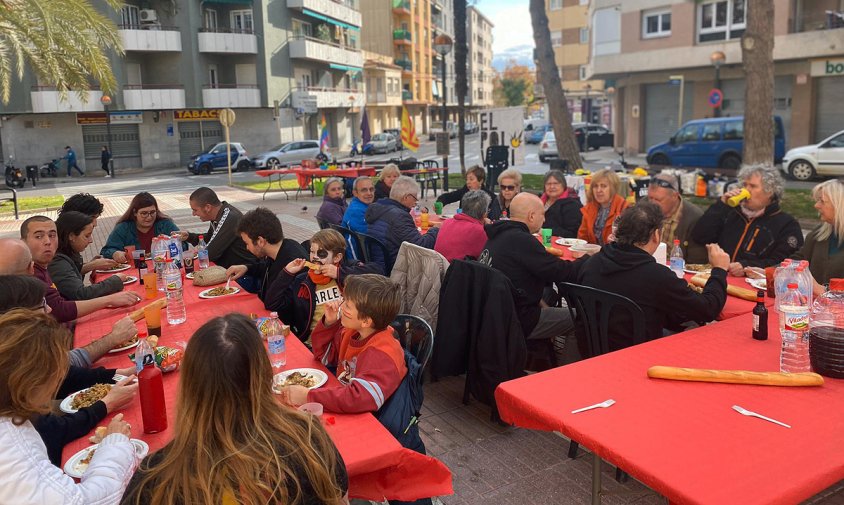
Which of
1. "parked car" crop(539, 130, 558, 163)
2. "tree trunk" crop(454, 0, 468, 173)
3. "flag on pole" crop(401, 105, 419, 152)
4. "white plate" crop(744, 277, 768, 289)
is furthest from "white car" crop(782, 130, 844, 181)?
"white plate" crop(744, 277, 768, 289)

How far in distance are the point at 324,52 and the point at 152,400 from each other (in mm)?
43274

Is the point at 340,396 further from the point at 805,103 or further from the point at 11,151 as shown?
the point at 11,151

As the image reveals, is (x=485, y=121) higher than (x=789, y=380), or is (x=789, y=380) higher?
(x=485, y=121)

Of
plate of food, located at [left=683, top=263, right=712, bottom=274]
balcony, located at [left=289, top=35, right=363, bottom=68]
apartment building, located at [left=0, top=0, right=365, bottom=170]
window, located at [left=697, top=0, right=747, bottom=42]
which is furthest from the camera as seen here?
balcony, located at [left=289, top=35, right=363, bottom=68]

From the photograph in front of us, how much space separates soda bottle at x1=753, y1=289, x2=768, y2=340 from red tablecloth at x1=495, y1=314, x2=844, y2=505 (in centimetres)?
9

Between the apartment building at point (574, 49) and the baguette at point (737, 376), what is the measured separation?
50606mm

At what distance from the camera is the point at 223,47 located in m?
36.1

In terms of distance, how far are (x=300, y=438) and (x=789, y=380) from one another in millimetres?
2126

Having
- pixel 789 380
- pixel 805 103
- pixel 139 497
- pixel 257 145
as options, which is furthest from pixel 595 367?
pixel 257 145

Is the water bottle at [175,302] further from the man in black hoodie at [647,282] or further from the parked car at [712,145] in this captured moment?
the parked car at [712,145]

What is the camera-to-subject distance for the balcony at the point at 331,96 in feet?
133

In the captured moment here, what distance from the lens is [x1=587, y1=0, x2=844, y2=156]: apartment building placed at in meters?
24.1

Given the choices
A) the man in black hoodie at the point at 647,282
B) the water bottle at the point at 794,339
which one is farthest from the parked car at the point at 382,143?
the water bottle at the point at 794,339

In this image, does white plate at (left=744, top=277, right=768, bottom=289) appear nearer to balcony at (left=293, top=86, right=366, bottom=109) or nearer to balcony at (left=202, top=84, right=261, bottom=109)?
balcony at (left=202, top=84, right=261, bottom=109)
